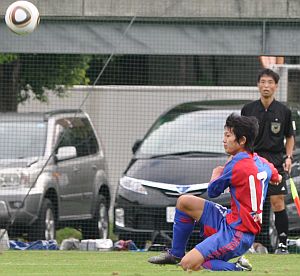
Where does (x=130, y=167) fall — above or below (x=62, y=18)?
below

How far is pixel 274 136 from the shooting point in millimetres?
13578

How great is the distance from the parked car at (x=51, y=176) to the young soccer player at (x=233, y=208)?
19.1 ft

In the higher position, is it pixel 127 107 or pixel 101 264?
pixel 127 107

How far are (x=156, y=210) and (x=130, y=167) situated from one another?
846mm

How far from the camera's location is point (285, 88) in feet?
57.5

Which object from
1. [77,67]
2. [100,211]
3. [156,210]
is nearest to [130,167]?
[156,210]

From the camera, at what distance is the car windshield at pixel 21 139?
16359mm

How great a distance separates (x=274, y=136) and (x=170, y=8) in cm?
230

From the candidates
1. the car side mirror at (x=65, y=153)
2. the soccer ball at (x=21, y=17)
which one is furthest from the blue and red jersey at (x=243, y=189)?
the car side mirror at (x=65, y=153)

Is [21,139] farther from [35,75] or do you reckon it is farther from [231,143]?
[231,143]

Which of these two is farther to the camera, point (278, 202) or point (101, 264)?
point (278, 202)

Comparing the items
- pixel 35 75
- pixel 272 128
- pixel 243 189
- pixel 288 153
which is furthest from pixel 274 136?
pixel 35 75

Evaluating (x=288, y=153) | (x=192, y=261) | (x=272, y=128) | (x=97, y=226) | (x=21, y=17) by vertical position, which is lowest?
(x=97, y=226)

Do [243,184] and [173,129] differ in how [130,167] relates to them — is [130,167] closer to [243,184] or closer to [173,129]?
[173,129]
